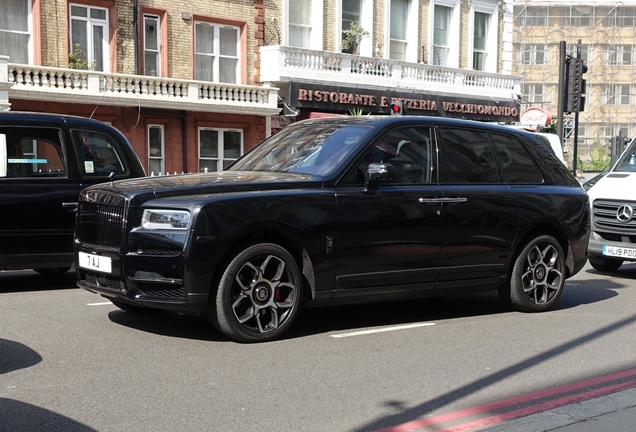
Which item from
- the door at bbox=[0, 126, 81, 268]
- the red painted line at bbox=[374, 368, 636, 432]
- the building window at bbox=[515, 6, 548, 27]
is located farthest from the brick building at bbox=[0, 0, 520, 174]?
A: the building window at bbox=[515, 6, 548, 27]

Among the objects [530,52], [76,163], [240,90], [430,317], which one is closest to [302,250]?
[430,317]

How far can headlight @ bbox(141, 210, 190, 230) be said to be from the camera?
6852 millimetres

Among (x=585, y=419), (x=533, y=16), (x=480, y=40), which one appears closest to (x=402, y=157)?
(x=585, y=419)

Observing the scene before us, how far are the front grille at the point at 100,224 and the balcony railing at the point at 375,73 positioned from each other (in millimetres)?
22592

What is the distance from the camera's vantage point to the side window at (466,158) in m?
8.43

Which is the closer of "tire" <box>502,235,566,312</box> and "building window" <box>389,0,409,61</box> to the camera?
"tire" <box>502,235,566,312</box>

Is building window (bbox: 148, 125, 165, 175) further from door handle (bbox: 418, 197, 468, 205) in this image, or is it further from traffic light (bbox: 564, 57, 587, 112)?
door handle (bbox: 418, 197, 468, 205)

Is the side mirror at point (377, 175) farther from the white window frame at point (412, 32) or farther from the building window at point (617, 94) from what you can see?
the building window at point (617, 94)

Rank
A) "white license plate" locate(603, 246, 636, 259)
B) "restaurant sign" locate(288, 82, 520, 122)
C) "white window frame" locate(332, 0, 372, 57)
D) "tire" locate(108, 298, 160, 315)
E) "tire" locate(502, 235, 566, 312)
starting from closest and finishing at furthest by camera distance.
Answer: "tire" locate(108, 298, 160, 315) → "tire" locate(502, 235, 566, 312) → "white license plate" locate(603, 246, 636, 259) → "restaurant sign" locate(288, 82, 520, 122) → "white window frame" locate(332, 0, 372, 57)

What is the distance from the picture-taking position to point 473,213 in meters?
8.38

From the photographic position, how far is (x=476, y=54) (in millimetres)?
37531

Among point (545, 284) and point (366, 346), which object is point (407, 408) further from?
point (545, 284)

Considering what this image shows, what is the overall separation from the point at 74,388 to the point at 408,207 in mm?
3357

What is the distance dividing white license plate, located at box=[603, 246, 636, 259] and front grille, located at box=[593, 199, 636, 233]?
24 centimetres
